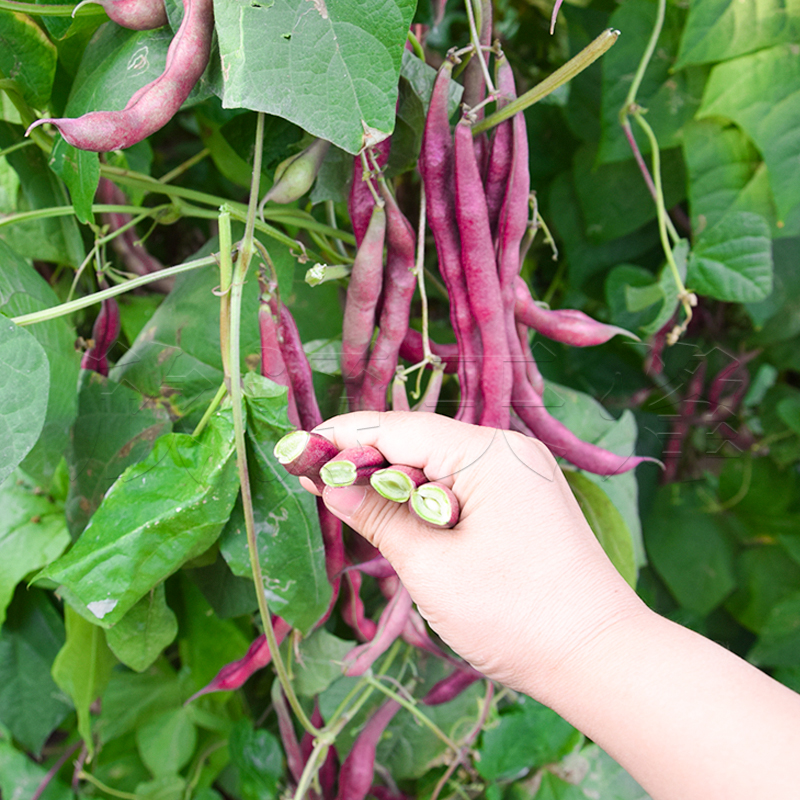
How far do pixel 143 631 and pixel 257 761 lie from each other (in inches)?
13.4

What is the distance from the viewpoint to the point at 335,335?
0.65m

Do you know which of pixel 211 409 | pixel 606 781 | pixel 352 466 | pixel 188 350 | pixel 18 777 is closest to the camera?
pixel 352 466

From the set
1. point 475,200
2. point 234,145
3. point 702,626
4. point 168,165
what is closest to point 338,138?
point 475,200

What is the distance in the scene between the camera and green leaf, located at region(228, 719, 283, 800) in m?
0.79

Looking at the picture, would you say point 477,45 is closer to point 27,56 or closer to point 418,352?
point 418,352

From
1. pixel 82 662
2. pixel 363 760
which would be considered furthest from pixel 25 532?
pixel 363 760

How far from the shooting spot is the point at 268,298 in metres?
0.49

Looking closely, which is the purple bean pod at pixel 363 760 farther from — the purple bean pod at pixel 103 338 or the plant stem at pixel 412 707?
the purple bean pod at pixel 103 338

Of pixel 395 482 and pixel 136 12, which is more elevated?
pixel 136 12

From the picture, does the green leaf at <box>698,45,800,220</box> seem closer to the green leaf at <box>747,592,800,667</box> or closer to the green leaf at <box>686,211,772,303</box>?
the green leaf at <box>686,211,772,303</box>

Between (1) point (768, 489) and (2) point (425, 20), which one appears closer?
(2) point (425, 20)

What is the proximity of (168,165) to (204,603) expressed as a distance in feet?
2.42

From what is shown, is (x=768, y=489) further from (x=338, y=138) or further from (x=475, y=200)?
(x=338, y=138)

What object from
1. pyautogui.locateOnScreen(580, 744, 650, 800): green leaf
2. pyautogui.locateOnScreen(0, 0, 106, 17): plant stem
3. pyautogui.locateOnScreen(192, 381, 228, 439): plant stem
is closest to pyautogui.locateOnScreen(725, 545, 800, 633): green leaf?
pyautogui.locateOnScreen(580, 744, 650, 800): green leaf
